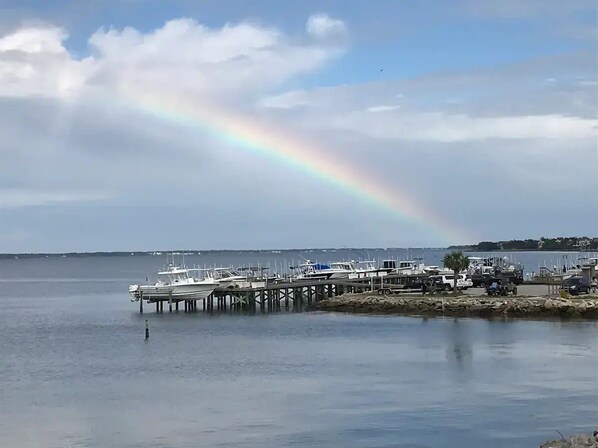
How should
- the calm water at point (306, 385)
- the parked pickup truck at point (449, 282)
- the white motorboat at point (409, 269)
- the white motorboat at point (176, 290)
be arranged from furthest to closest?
the white motorboat at point (409, 269) < the parked pickup truck at point (449, 282) < the white motorboat at point (176, 290) < the calm water at point (306, 385)

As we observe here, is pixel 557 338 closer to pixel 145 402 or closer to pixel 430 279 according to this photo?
pixel 145 402

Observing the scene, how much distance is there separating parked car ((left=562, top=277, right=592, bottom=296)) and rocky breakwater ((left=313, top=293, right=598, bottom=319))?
159 inches

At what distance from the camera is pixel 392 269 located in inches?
3762

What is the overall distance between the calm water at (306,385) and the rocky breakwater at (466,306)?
335 centimetres

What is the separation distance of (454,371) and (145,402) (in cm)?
1327

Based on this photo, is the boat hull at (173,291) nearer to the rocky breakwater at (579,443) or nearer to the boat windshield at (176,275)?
the boat windshield at (176,275)

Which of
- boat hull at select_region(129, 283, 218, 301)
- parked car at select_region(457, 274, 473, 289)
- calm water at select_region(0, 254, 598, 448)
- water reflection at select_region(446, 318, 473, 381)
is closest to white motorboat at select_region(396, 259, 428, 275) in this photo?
parked car at select_region(457, 274, 473, 289)

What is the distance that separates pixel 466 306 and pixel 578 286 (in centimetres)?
955

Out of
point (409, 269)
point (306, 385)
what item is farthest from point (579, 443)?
point (409, 269)

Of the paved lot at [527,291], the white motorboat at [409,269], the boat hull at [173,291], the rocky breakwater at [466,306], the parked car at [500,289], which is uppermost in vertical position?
the white motorboat at [409,269]

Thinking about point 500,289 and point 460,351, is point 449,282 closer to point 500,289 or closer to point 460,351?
point 500,289

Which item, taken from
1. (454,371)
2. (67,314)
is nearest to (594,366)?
(454,371)

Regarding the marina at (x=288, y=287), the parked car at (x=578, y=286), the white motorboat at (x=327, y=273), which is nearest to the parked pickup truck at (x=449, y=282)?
the marina at (x=288, y=287)

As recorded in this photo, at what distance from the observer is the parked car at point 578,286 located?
65000mm
